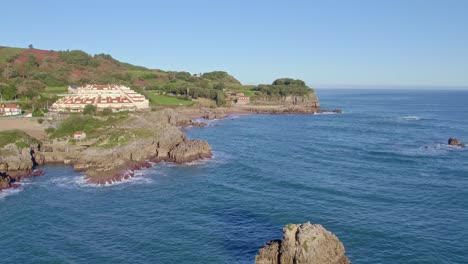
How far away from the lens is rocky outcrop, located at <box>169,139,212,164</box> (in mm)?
70625

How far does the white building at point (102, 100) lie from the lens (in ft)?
371

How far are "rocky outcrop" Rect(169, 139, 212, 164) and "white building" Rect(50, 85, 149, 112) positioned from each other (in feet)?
168

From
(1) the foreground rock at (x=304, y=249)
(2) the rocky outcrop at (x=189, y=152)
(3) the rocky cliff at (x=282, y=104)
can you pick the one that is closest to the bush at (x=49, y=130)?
(2) the rocky outcrop at (x=189, y=152)

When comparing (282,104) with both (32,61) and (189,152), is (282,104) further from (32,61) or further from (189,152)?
(32,61)

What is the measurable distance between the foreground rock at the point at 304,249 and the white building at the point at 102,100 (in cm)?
9218

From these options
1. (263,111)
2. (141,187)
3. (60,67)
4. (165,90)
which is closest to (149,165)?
(141,187)

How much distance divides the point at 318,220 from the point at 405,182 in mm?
21984

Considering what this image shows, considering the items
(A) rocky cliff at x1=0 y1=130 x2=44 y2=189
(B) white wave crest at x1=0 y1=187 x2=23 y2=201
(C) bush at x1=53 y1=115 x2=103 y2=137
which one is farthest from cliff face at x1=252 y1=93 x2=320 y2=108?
(B) white wave crest at x1=0 y1=187 x2=23 y2=201

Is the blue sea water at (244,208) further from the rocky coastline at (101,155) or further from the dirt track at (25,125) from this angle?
the dirt track at (25,125)

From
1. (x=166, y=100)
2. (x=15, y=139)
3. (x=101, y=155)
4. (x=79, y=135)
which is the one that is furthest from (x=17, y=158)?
(x=166, y=100)

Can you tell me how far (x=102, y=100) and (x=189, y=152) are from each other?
58021 mm

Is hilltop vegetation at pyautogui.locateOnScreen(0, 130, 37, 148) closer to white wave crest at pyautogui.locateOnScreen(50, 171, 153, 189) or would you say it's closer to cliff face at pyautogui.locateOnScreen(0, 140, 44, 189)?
cliff face at pyautogui.locateOnScreen(0, 140, 44, 189)

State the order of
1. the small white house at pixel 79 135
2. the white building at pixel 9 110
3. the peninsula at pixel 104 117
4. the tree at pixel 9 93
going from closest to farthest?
the peninsula at pixel 104 117
the small white house at pixel 79 135
the white building at pixel 9 110
the tree at pixel 9 93

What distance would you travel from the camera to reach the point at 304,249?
32.2 meters
